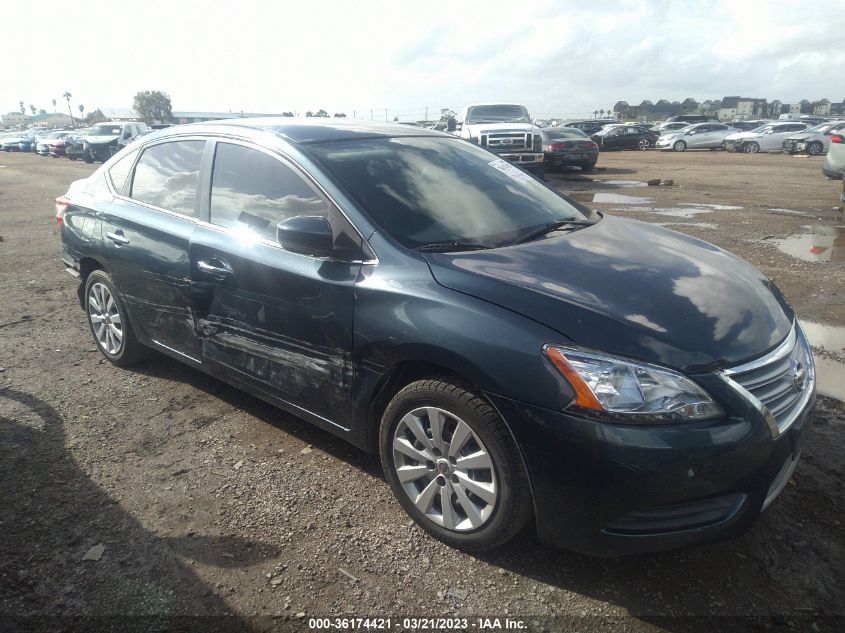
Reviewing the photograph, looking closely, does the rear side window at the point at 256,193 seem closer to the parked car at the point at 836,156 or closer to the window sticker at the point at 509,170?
the window sticker at the point at 509,170

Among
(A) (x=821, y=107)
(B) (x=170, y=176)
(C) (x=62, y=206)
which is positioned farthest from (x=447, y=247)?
Answer: (A) (x=821, y=107)

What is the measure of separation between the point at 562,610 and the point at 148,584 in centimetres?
165

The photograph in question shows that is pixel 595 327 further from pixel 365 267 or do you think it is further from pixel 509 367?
pixel 365 267

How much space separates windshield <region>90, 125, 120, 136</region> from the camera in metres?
29.7

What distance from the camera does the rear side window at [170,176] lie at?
3844 mm

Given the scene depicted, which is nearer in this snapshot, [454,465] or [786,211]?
[454,465]

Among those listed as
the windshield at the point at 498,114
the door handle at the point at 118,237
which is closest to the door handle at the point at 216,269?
the door handle at the point at 118,237

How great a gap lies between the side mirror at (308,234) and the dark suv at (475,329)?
0.01 meters

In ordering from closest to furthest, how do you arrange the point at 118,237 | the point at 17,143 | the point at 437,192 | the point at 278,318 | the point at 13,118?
1. the point at 278,318
2. the point at 437,192
3. the point at 118,237
4. the point at 17,143
5. the point at 13,118

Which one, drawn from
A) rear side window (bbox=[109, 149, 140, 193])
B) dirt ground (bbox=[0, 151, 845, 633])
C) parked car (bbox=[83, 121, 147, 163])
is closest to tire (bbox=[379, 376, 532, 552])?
dirt ground (bbox=[0, 151, 845, 633])

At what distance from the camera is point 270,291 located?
10.4 feet

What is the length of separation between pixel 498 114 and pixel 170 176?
14509mm

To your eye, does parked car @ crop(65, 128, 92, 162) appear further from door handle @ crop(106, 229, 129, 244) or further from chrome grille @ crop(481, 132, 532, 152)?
door handle @ crop(106, 229, 129, 244)

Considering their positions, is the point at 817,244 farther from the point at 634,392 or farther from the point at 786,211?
the point at 634,392
